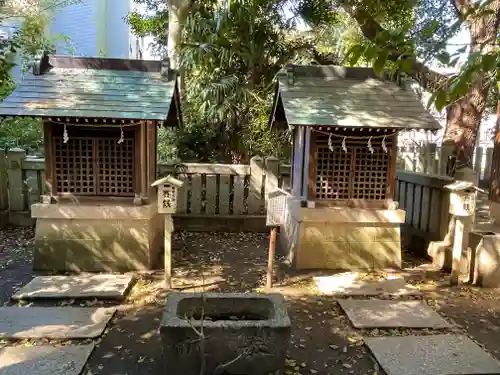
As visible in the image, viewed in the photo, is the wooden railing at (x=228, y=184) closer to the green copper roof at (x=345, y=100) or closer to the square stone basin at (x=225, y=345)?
the green copper roof at (x=345, y=100)

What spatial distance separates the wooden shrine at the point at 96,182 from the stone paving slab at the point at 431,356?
403 cm

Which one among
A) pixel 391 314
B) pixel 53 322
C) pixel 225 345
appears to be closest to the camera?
pixel 225 345

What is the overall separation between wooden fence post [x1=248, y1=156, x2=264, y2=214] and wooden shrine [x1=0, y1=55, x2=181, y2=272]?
3.02 metres

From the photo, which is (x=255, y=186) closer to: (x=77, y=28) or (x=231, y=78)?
(x=231, y=78)

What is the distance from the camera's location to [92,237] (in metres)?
6.90

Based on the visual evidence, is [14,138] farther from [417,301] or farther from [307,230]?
[417,301]

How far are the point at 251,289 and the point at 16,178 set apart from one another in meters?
6.16

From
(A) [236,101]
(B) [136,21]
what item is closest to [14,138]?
(B) [136,21]

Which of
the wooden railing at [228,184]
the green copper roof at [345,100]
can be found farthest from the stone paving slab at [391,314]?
the wooden railing at [228,184]

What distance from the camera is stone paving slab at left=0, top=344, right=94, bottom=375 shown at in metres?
3.96

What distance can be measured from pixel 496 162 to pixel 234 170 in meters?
5.27

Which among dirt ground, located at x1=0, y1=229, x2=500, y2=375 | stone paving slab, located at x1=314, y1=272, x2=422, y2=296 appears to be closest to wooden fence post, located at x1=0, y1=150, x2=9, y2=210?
dirt ground, located at x1=0, y1=229, x2=500, y2=375

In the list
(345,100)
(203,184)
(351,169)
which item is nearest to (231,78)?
(203,184)

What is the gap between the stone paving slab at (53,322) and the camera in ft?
15.3
